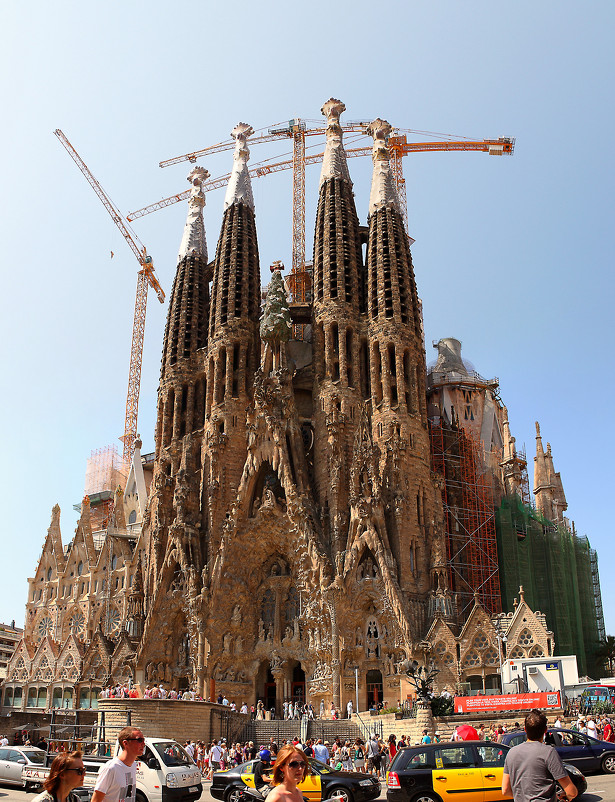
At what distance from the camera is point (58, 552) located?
236ft

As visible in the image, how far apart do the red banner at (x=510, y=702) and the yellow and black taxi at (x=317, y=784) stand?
10444 mm

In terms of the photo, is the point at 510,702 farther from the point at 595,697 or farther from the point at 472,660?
the point at 472,660

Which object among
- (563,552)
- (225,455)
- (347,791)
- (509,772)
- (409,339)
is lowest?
(347,791)

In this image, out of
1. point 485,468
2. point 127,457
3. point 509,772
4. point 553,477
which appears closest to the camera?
point 509,772

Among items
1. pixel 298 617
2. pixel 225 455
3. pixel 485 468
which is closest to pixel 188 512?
pixel 225 455

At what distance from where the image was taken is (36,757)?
853 inches

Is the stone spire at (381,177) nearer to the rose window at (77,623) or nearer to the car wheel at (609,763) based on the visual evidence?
the rose window at (77,623)

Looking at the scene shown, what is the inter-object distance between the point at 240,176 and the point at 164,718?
42.9 meters

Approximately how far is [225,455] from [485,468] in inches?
773

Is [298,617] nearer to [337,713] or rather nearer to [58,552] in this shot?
[337,713]

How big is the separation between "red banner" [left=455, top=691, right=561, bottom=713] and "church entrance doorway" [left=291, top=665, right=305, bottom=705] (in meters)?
19.1

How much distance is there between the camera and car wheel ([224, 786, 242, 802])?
17594 millimetres

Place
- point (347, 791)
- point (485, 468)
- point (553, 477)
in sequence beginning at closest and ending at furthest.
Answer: point (347, 791) < point (485, 468) < point (553, 477)

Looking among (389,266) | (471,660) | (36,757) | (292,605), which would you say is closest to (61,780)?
(36,757)
